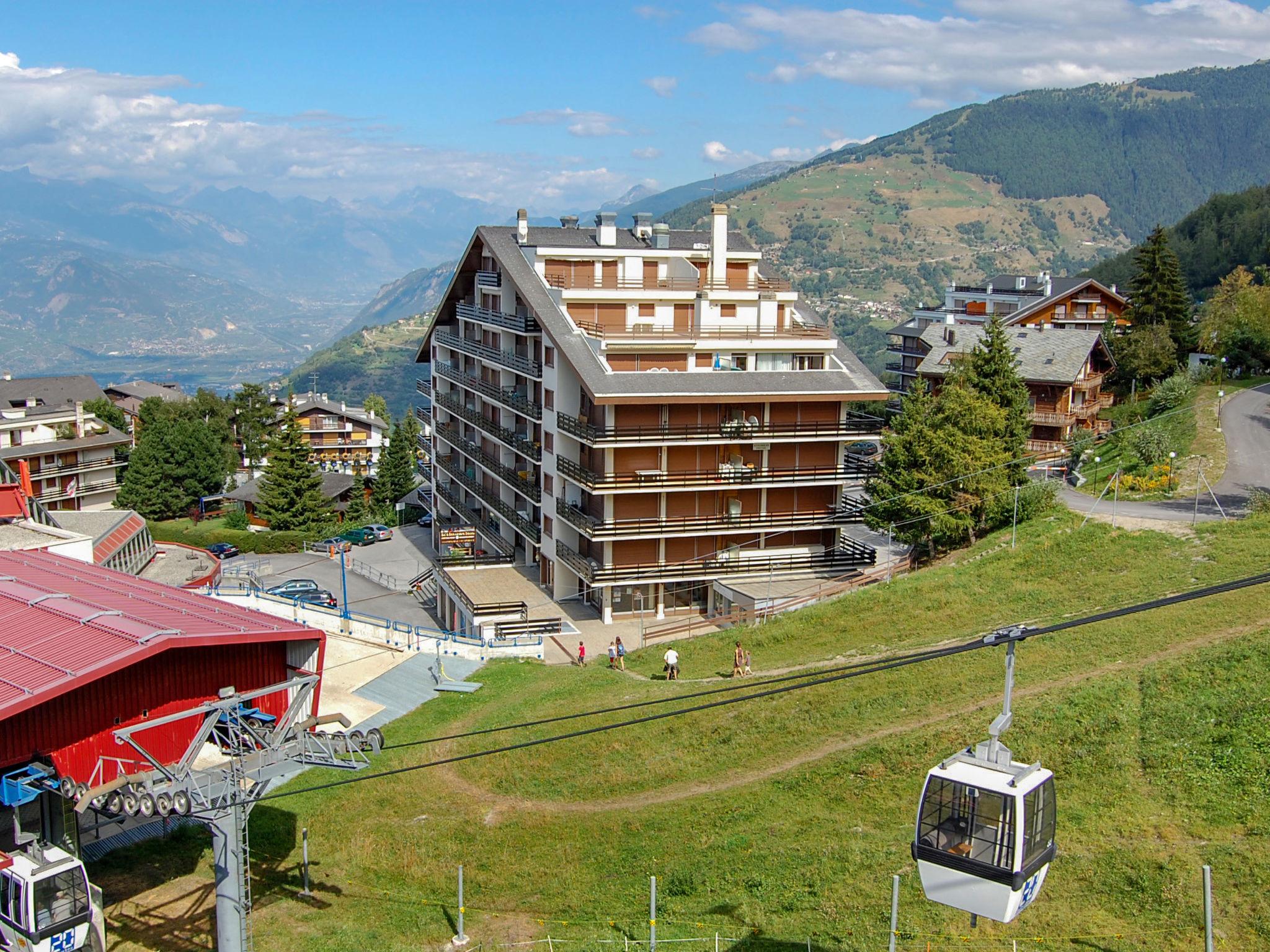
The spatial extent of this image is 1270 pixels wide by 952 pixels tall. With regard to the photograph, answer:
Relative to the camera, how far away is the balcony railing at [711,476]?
48438 mm

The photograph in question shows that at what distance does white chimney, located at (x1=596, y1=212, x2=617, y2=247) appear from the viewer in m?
58.6

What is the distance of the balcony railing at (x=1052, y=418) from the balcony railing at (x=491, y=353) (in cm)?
3317

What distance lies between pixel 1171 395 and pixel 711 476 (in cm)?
3087

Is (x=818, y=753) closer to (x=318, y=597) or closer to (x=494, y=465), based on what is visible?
(x=318, y=597)

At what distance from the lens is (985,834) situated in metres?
14.0

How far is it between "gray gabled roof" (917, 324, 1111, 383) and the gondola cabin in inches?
2150

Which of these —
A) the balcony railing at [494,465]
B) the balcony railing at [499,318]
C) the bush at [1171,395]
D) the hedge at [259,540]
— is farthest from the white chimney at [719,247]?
the hedge at [259,540]

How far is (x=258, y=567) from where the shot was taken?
7556 cm

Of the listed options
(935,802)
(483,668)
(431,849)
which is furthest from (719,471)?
(935,802)

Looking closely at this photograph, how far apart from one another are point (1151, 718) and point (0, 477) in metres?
64.3

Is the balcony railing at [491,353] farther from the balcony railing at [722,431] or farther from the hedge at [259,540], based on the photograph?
the hedge at [259,540]

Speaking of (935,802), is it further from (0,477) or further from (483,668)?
(0,477)

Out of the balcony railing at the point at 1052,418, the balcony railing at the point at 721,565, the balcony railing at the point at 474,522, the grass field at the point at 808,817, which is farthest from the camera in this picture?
the balcony railing at the point at 1052,418

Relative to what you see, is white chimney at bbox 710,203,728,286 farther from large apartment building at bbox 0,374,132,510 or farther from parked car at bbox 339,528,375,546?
large apartment building at bbox 0,374,132,510
